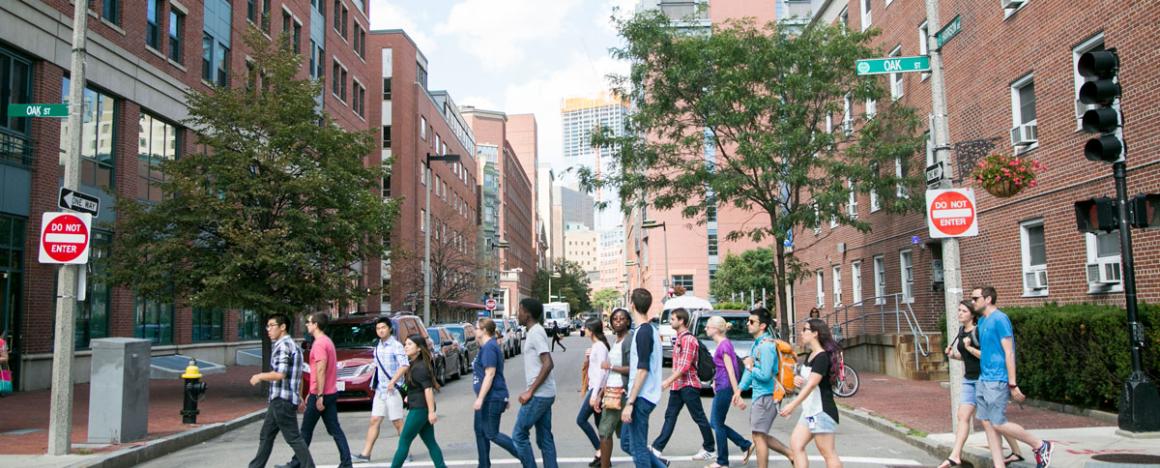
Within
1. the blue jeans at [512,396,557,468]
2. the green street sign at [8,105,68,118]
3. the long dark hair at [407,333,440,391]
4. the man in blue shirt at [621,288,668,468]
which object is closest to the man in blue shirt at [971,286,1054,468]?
the man in blue shirt at [621,288,668,468]

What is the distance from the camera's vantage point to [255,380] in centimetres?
800

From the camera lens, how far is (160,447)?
34.8 ft

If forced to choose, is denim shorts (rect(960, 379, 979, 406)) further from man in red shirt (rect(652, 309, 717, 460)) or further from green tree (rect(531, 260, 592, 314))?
green tree (rect(531, 260, 592, 314))

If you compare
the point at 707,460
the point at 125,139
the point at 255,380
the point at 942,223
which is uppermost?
the point at 125,139

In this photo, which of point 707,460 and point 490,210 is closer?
point 707,460

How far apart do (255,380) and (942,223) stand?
7676 millimetres

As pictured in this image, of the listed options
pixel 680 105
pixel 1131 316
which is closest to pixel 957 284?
pixel 1131 316

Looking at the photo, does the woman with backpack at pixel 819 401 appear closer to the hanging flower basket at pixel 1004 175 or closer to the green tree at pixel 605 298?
the hanging flower basket at pixel 1004 175

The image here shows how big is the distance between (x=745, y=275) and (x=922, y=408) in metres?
44.5

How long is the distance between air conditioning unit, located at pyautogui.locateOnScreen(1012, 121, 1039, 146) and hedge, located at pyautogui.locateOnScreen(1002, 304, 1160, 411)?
12.0 feet

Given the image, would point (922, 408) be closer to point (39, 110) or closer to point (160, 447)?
point (160, 447)

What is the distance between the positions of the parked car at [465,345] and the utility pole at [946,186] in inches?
574

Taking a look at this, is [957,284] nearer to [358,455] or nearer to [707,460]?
[707,460]

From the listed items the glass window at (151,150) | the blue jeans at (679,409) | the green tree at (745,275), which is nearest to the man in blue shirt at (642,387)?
the blue jeans at (679,409)
